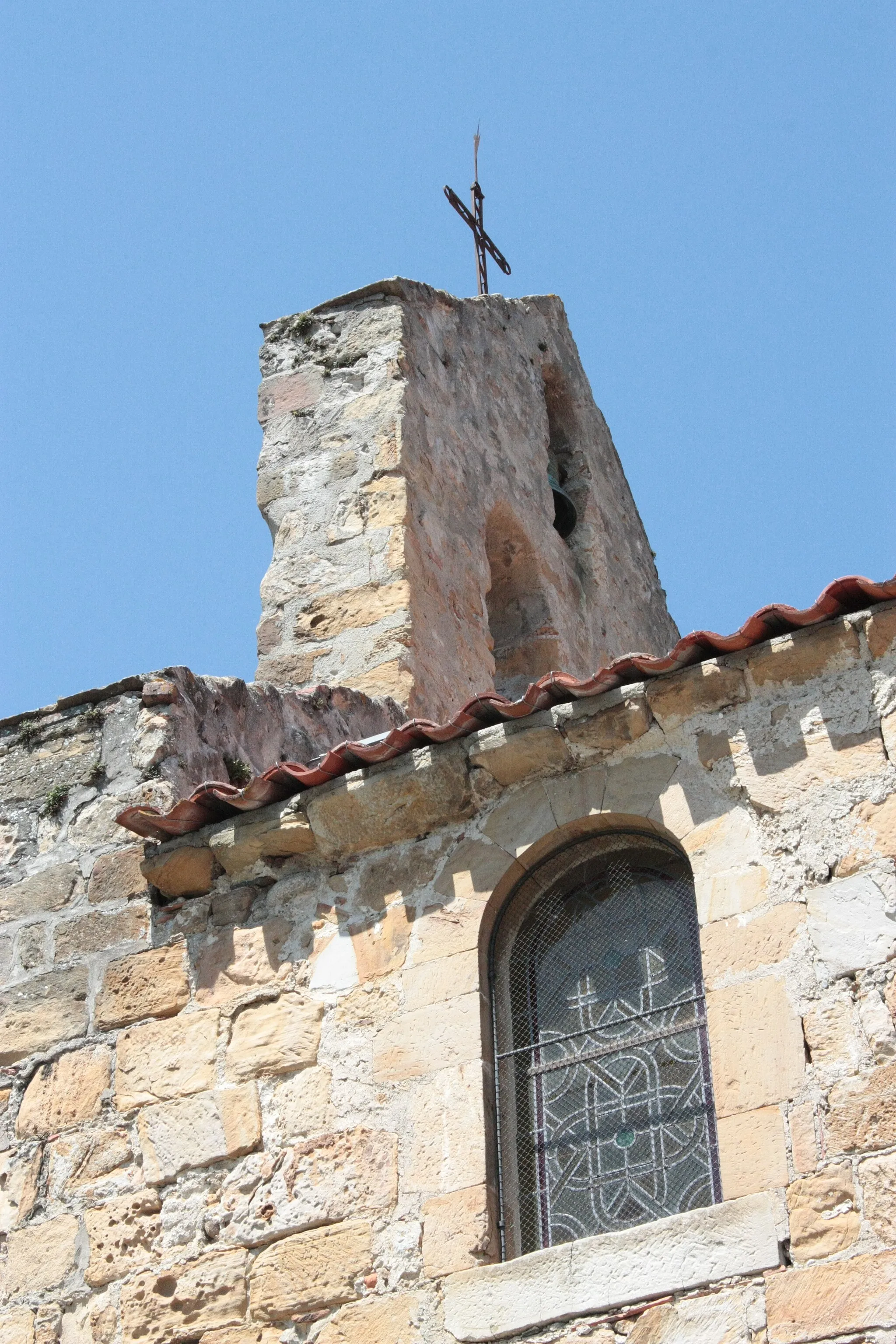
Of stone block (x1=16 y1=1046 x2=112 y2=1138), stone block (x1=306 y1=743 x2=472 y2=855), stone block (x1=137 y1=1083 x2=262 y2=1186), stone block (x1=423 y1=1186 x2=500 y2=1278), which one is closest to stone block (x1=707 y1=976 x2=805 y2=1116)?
stone block (x1=423 y1=1186 x2=500 y2=1278)

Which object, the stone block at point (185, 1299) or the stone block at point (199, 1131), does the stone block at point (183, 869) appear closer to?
the stone block at point (199, 1131)

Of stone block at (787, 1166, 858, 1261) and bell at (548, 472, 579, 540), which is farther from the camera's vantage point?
bell at (548, 472, 579, 540)

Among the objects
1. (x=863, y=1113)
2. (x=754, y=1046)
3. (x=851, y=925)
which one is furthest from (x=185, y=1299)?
(x=851, y=925)

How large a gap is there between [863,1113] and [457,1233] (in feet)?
3.54

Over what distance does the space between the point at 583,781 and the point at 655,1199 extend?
1.17m

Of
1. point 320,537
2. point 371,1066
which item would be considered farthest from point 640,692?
point 320,537

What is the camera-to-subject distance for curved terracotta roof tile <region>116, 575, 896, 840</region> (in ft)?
17.4

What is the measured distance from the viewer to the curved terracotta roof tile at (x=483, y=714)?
5.29m

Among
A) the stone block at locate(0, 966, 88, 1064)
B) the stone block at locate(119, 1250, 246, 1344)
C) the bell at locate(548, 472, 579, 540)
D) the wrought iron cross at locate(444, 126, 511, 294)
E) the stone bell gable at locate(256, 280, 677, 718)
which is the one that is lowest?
the stone block at locate(119, 1250, 246, 1344)

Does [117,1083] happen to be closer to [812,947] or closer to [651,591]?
[812,947]

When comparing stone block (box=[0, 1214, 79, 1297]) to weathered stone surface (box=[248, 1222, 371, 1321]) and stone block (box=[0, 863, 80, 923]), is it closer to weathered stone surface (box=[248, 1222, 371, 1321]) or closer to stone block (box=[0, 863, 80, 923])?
weathered stone surface (box=[248, 1222, 371, 1321])

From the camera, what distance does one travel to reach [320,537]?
9406 mm

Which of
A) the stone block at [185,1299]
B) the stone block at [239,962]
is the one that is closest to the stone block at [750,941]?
the stone block at [239,962]

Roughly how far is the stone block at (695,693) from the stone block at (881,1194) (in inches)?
52.8
